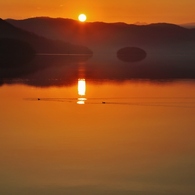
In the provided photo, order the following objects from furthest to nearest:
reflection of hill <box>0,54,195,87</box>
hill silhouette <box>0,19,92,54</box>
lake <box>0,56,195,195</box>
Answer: hill silhouette <box>0,19,92,54</box>, reflection of hill <box>0,54,195,87</box>, lake <box>0,56,195,195</box>

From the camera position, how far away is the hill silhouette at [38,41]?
6407 inches

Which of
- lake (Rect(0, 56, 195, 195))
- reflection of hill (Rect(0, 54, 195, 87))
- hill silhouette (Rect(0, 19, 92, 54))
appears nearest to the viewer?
lake (Rect(0, 56, 195, 195))

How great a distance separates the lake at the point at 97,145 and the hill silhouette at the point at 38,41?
144756mm

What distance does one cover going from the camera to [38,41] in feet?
555

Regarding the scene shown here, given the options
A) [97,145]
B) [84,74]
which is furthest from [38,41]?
[97,145]

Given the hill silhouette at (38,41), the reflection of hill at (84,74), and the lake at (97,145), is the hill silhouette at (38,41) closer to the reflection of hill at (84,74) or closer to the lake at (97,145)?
the reflection of hill at (84,74)

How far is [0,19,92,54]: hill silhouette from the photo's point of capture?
162750mm

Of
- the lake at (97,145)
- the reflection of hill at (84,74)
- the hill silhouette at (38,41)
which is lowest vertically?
the lake at (97,145)

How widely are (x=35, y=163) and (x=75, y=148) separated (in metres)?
1.16

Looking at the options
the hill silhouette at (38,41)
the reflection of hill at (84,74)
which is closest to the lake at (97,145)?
the reflection of hill at (84,74)

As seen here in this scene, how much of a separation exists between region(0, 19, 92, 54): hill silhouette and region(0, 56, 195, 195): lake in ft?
475

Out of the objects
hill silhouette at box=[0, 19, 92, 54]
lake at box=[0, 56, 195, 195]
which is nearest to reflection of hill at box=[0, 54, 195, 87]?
lake at box=[0, 56, 195, 195]

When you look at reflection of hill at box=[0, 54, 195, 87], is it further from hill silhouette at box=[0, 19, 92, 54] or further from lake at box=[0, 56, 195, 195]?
hill silhouette at box=[0, 19, 92, 54]

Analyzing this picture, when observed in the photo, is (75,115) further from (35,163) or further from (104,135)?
(35,163)
